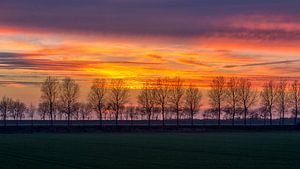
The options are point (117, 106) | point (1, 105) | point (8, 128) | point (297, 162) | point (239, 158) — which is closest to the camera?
point (297, 162)

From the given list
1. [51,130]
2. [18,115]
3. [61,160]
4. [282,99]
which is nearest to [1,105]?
[18,115]

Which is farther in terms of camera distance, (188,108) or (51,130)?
(188,108)

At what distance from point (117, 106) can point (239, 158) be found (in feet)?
329

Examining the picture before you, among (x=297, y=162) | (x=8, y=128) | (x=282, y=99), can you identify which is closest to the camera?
(x=297, y=162)

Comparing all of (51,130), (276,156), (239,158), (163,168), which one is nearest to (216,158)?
(239,158)

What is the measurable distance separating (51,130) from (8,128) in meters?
9.21

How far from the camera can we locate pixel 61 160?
43.0m

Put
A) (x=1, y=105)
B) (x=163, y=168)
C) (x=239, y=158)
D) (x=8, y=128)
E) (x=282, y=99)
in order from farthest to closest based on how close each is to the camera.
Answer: (x=1, y=105) < (x=282, y=99) < (x=8, y=128) < (x=239, y=158) < (x=163, y=168)

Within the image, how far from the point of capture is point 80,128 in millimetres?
120938

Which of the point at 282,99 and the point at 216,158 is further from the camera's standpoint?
the point at 282,99

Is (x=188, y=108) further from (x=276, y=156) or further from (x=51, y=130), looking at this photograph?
(x=276, y=156)

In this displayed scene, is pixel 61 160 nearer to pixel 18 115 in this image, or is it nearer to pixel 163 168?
pixel 163 168

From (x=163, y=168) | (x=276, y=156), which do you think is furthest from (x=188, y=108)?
(x=163, y=168)

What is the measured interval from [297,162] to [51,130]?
84765 millimetres
